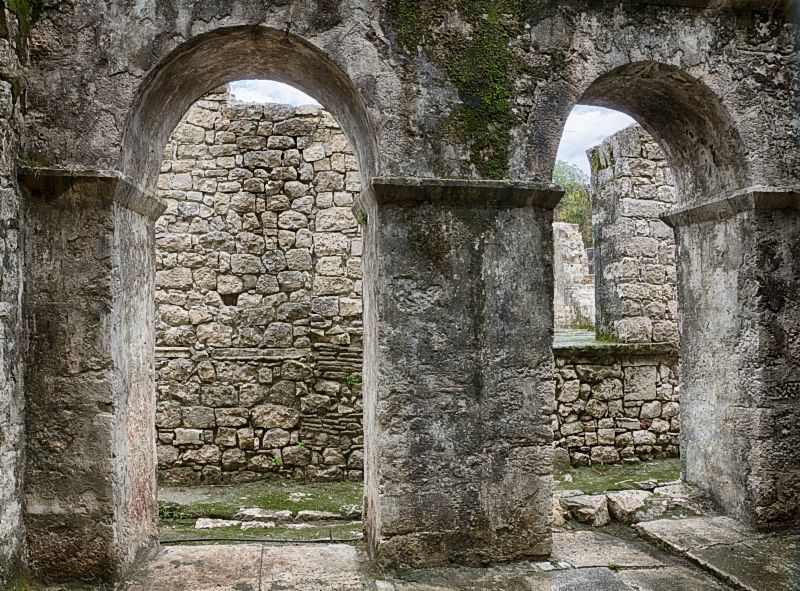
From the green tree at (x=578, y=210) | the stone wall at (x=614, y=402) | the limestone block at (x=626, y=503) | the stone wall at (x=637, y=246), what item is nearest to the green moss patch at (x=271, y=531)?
the limestone block at (x=626, y=503)

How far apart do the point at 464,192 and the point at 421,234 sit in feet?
1.06

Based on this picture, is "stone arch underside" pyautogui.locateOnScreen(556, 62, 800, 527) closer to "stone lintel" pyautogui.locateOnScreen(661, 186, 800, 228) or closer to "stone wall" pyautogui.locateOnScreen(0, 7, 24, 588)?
"stone lintel" pyautogui.locateOnScreen(661, 186, 800, 228)

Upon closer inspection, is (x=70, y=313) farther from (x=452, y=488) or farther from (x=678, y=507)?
(x=678, y=507)

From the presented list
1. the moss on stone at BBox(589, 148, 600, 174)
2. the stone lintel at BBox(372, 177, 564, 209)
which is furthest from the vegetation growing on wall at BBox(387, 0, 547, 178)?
the moss on stone at BBox(589, 148, 600, 174)

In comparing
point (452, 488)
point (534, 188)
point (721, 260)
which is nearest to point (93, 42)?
point (534, 188)

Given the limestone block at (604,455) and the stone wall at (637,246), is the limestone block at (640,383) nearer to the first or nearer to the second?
the stone wall at (637,246)

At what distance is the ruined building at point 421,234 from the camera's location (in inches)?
127

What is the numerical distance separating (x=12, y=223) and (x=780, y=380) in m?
4.33

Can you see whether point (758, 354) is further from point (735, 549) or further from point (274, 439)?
point (274, 439)

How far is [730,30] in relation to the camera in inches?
153

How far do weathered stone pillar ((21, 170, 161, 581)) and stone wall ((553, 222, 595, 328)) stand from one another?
24.3 feet

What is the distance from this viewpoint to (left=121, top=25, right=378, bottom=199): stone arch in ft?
11.1

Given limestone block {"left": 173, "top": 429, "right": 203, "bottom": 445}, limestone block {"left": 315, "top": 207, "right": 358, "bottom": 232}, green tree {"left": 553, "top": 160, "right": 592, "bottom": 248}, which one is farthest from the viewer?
green tree {"left": 553, "top": 160, "right": 592, "bottom": 248}

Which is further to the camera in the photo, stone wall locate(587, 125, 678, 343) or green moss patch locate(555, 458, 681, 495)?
stone wall locate(587, 125, 678, 343)
